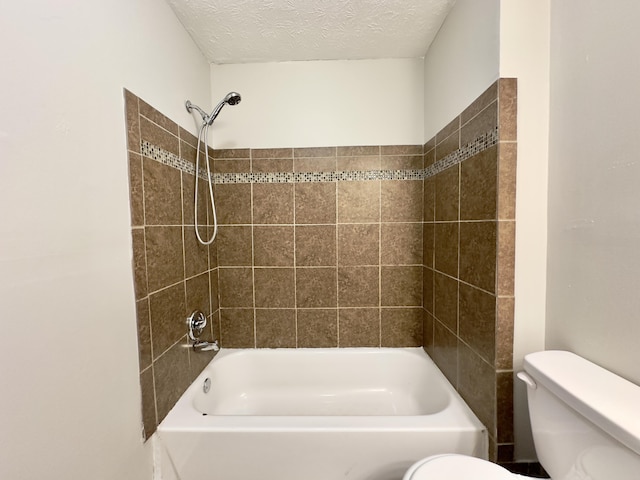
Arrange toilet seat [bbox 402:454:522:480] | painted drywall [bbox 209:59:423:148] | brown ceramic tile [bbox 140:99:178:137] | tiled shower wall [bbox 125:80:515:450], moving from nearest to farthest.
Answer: toilet seat [bbox 402:454:522:480] < brown ceramic tile [bbox 140:99:178:137] < tiled shower wall [bbox 125:80:515:450] < painted drywall [bbox 209:59:423:148]

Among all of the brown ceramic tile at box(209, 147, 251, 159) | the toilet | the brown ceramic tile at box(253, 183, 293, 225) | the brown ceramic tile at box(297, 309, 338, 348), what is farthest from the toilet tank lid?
the brown ceramic tile at box(209, 147, 251, 159)

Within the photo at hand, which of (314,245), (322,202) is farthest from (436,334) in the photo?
(322,202)

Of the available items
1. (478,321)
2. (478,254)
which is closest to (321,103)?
(478,254)

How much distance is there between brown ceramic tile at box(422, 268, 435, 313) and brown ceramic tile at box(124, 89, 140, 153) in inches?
60.6

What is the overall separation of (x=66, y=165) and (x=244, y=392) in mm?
1569

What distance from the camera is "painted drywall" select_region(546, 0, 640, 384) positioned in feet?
2.25

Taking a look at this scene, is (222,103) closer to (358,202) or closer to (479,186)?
(358,202)

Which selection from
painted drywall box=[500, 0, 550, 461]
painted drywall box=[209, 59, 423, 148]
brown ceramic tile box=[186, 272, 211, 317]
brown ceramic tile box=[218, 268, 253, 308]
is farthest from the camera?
brown ceramic tile box=[218, 268, 253, 308]

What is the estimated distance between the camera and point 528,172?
0.95 meters

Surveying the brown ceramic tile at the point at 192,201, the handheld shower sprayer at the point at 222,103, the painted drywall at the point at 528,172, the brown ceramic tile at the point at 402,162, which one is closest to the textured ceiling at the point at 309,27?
the handheld shower sprayer at the point at 222,103

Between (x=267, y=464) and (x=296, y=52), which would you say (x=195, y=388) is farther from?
(x=296, y=52)

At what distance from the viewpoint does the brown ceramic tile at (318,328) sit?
5.82 feet

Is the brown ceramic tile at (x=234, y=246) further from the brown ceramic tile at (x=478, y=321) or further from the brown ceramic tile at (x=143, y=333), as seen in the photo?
the brown ceramic tile at (x=478, y=321)

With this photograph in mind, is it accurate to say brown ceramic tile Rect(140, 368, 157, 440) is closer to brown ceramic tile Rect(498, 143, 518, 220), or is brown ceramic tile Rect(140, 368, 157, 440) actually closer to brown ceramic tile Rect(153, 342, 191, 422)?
brown ceramic tile Rect(153, 342, 191, 422)
